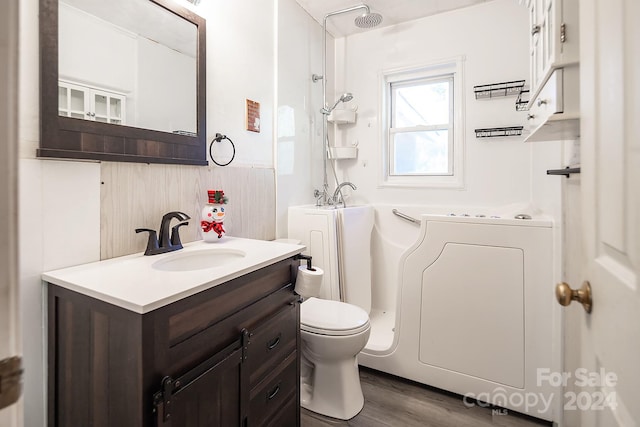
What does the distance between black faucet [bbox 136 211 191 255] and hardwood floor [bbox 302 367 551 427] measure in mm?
1148

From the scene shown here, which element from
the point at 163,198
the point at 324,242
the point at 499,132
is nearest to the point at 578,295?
the point at 163,198

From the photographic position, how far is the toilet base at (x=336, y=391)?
5.43 ft

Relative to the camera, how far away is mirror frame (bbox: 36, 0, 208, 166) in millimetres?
1008

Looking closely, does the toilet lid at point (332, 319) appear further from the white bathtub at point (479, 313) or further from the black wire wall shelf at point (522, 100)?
the black wire wall shelf at point (522, 100)

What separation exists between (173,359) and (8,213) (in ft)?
2.15

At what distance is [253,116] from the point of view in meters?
1.93

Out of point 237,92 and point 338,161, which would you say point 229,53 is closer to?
point 237,92

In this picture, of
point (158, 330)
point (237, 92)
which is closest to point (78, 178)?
point (158, 330)

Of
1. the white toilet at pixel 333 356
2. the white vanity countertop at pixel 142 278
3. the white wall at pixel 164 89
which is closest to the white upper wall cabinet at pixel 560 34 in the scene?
the white vanity countertop at pixel 142 278

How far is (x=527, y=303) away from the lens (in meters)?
1.64

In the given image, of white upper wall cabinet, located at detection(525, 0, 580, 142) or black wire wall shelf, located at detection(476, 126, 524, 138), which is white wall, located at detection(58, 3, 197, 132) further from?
black wire wall shelf, located at detection(476, 126, 524, 138)

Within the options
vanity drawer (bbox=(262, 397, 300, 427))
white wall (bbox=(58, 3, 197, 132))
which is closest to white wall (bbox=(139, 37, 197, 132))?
white wall (bbox=(58, 3, 197, 132))

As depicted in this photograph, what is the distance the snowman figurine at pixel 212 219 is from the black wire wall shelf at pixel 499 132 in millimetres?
2037

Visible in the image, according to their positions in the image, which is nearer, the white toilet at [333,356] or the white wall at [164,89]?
the white wall at [164,89]
